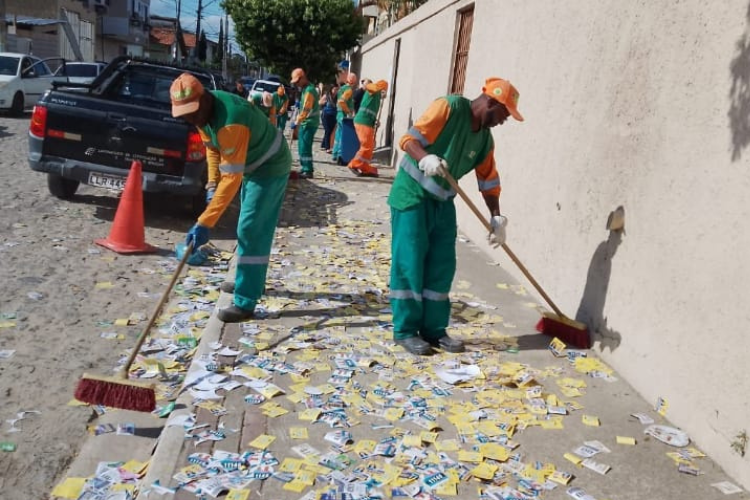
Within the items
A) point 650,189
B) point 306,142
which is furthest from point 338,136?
point 650,189

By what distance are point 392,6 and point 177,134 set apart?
626 inches

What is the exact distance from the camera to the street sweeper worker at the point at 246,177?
4.41 metres

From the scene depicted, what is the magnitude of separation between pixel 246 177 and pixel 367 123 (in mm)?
7675

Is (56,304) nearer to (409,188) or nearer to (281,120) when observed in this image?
(409,188)

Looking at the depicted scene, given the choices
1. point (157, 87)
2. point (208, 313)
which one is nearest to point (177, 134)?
point (157, 87)

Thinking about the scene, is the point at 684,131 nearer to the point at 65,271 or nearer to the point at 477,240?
the point at 477,240

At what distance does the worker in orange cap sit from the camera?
1229cm

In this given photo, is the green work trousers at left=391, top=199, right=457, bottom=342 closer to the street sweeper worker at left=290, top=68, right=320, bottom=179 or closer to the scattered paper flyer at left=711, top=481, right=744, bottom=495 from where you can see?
the scattered paper flyer at left=711, top=481, right=744, bottom=495

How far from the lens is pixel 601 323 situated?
464 cm

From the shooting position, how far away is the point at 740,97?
3.36m

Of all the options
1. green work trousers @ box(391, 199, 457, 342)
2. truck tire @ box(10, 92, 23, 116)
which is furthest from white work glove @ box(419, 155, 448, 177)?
truck tire @ box(10, 92, 23, 116)

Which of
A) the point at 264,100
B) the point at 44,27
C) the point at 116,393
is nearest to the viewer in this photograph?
the point at 116,393

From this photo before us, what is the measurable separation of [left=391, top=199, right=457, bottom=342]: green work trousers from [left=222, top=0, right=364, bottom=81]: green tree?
852 inches

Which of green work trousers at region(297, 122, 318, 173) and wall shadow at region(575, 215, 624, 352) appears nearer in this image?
wall shadow at region(575, 215, 624, 352)
